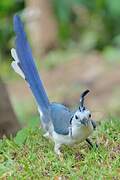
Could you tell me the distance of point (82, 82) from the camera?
446 inches

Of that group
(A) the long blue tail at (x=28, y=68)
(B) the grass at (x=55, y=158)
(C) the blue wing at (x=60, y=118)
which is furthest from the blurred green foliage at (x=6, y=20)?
(C) the blue wing at (x=60, y=118)

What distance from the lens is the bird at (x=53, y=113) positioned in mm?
3785

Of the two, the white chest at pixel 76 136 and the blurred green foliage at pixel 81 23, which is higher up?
the white chest at pixel 76 136

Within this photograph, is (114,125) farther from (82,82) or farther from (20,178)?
(82,82)

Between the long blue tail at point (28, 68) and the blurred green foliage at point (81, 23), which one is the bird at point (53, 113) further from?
the blurred green foliage at point (81, 23)

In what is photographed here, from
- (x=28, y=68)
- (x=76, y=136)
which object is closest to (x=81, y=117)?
(x=76, y=136)

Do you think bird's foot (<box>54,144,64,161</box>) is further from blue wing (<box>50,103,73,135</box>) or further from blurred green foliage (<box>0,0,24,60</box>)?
blurred green foliage (<box>0,0,24,60</box>)

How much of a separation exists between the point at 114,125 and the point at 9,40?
772cm

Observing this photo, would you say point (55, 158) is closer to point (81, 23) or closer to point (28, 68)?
point (28, 68)

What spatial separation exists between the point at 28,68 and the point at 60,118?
42 cm

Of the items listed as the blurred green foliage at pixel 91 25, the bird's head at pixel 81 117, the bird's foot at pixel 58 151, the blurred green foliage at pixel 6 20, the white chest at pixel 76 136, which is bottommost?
the blurred green foliage at pixel 91 25

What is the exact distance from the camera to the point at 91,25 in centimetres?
1446

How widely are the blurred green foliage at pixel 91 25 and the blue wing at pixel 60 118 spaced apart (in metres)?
8.12

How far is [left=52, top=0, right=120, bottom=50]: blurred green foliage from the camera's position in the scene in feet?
40.9
